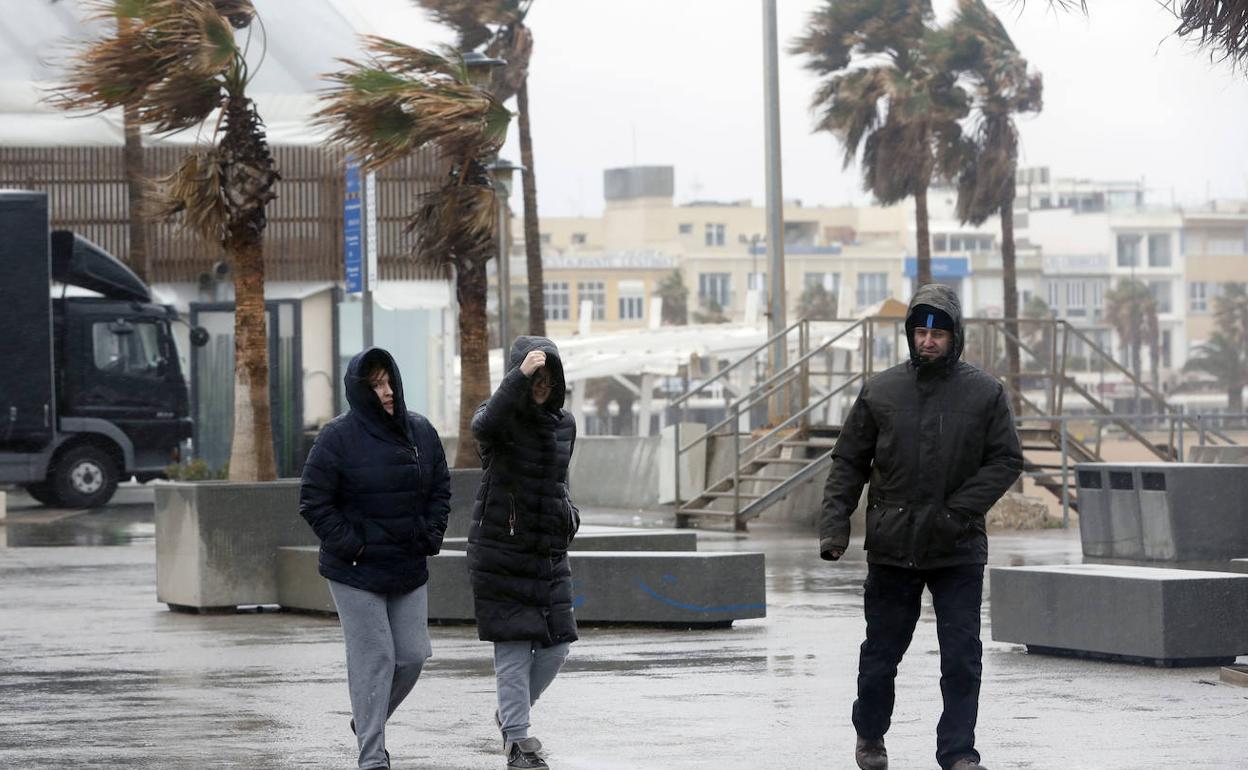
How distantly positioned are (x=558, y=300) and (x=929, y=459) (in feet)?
481

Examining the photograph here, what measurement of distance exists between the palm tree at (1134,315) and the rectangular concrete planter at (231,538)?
444ft

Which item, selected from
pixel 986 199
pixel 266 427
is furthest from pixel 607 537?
pixel 986 199

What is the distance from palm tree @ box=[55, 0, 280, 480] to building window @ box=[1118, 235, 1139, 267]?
A: 462ft

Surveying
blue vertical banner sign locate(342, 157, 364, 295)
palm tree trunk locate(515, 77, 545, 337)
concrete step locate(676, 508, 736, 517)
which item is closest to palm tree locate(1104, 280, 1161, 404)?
palm tree trunk locate(515, 77, 545, 337)

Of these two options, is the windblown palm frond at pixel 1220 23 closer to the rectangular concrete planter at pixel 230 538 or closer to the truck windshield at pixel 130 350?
the rectangular concrete planter at pixel 230 538

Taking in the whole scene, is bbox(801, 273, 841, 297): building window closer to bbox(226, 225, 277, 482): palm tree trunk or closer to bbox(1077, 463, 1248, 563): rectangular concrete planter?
bbox(1077, 463, 1248, 563): rectangular concrete planter

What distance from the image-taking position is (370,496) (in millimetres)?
8094

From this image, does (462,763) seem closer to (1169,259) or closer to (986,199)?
(986,199)

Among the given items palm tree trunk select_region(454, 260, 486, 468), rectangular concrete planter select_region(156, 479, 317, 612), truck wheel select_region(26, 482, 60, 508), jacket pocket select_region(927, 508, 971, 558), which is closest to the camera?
jacket pocket select_region(927, 508, 971, 558)

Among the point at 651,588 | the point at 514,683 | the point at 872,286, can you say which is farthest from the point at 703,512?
the point at 872,286

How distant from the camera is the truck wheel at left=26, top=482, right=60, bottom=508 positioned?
98.0 ft

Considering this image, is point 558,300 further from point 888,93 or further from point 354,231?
point 354,231

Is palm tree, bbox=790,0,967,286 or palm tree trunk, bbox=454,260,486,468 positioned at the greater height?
palm tree, bbox=790,0,967,286

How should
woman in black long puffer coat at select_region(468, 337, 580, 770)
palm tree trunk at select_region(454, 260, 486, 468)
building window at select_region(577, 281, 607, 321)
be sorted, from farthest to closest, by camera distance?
building window at select_region(577, 281, 607, 321), palm tree trunk at select_region(454, 260, 486, 468), woman in black long puffer coat at select_region(468, 337, 580, 770)
